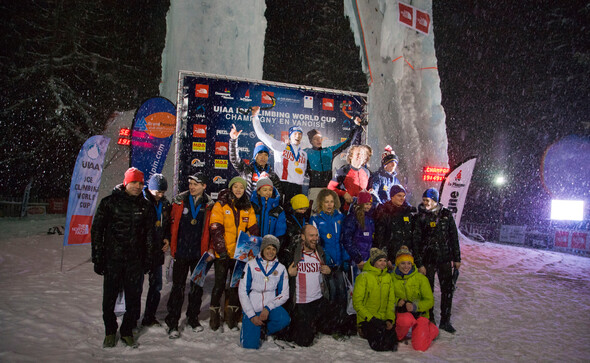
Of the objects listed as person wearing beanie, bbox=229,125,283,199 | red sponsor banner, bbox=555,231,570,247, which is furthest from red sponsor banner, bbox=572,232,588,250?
person wearing beanie, bbox=229,125,283,199

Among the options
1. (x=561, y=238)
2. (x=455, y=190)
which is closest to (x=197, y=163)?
(x=455, y=190)

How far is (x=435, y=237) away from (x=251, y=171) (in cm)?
259

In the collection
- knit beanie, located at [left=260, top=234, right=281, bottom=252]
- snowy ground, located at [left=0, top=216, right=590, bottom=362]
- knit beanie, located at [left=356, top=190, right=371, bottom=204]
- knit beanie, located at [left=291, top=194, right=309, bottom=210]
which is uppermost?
knit beanie, located at [left=356, top=190, right=371, bottom=204]

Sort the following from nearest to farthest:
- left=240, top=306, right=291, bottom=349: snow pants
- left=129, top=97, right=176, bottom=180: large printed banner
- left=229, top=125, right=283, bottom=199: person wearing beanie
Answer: left=240, top=306, right=291, bottom=349: snow pants, left=229, top=125, right=283, bottom=199: person wearing beanie, left=129, top=97, right=176, bottom=180: large printed banner

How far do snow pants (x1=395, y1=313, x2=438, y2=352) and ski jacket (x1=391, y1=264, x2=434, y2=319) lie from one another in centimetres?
12

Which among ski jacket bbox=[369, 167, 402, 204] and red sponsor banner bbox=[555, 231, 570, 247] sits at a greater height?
ski jacket bbox=[369, 167, 402, 204]

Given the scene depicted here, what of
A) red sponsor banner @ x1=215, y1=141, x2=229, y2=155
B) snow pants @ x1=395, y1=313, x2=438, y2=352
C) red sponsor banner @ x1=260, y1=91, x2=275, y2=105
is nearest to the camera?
snow pants @ x1=395, y1=313, x2=438, y2=352

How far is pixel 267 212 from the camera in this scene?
4.55 m

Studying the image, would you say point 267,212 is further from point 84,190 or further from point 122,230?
point 84,190

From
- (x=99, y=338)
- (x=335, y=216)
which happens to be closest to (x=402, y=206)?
(x=335, y=216)

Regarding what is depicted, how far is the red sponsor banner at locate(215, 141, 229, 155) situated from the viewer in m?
6.43

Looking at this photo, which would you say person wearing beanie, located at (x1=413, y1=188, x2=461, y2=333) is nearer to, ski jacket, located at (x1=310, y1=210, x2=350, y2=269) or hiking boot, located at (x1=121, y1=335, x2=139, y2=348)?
ski jacket, located at (x1=310, y1=210, x2=350, y2=269)

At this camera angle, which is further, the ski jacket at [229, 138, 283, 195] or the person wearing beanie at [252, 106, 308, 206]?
the person wearing beanie at [252, 106, 308, 206]

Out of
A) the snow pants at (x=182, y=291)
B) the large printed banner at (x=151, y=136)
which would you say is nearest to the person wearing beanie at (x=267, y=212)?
the snow pants at (x=182, y=291)
